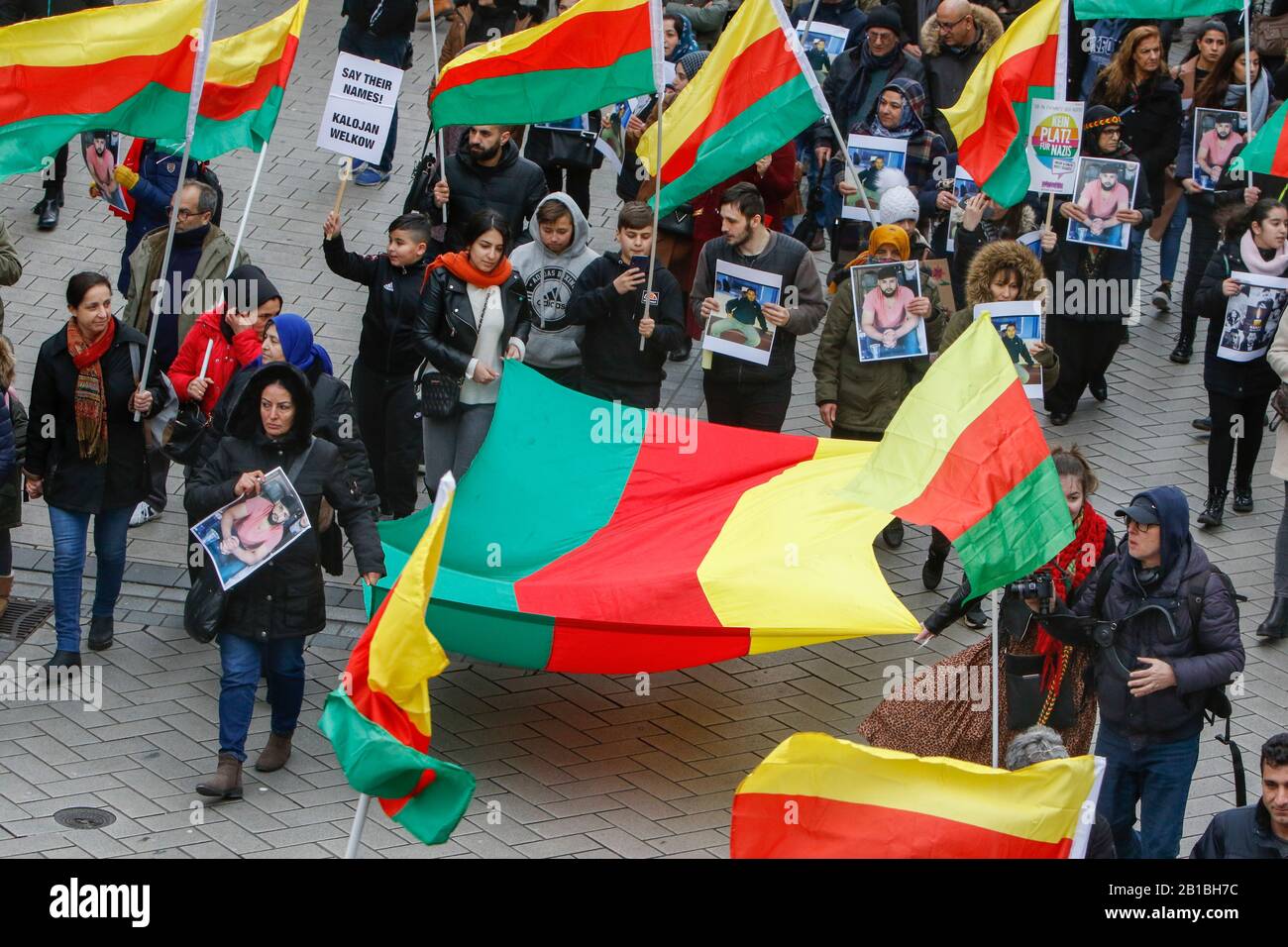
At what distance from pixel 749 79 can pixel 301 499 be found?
11.5ft

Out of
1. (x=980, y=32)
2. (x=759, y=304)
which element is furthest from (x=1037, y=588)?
(x=980, y=32)

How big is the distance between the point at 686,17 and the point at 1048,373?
489 centimetres

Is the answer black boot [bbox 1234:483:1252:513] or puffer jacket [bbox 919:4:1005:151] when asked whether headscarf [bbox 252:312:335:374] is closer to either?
puffer jacket [bbox 919:4:1005:151]

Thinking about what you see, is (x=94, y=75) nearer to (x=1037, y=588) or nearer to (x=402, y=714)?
(x=402, y=714)

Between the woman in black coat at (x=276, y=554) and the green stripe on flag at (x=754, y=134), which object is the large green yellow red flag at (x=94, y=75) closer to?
the woman in black coat at (x=276, y=554)

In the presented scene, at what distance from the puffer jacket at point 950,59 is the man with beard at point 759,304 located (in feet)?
9.79

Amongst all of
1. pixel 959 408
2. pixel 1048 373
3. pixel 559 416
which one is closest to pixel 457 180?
pixel 559 416

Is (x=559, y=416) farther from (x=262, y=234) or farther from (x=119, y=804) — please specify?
(x=262, y=234)

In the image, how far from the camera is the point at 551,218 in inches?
428

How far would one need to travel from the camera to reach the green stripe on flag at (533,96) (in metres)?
10.7

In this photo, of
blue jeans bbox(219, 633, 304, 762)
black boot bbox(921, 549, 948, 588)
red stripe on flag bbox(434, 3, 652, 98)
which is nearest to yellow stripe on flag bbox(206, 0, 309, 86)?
red stripe on flag bbox(434, 3, 652, 98)

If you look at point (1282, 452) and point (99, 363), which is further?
point (1282, 452)

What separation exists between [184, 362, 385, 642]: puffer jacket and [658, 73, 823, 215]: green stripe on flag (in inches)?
104

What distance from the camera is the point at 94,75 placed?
984 cm
